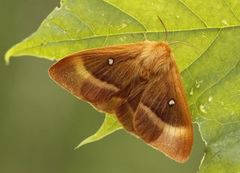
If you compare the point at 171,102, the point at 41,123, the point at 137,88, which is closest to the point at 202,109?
the point at 171,102

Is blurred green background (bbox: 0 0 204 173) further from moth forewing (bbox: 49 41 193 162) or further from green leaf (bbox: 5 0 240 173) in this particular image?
green leaf (bbox: 5 0 240 173)

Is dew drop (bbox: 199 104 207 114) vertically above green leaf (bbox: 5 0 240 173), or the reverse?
green leaf (bbox: 5 0 240 173)

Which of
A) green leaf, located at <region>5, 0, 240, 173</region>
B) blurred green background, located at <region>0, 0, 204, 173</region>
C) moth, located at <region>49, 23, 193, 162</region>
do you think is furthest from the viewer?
blurred green background, located at <region>0, 0, 204, 173</region>

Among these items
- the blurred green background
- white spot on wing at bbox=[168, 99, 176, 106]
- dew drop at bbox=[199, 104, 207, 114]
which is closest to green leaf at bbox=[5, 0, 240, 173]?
dew drop at bbox=[199, 104, 207, 114]

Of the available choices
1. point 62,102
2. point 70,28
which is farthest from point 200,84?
point 62,102

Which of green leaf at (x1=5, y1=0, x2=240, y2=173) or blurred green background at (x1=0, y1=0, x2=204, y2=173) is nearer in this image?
green leaf at (x1=5, y1=0, x2=240, y2=173)

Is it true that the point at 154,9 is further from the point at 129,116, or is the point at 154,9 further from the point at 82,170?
the point at 82,170

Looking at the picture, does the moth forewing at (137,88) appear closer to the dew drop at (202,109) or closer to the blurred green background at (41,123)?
the dew drop at (202,109)
